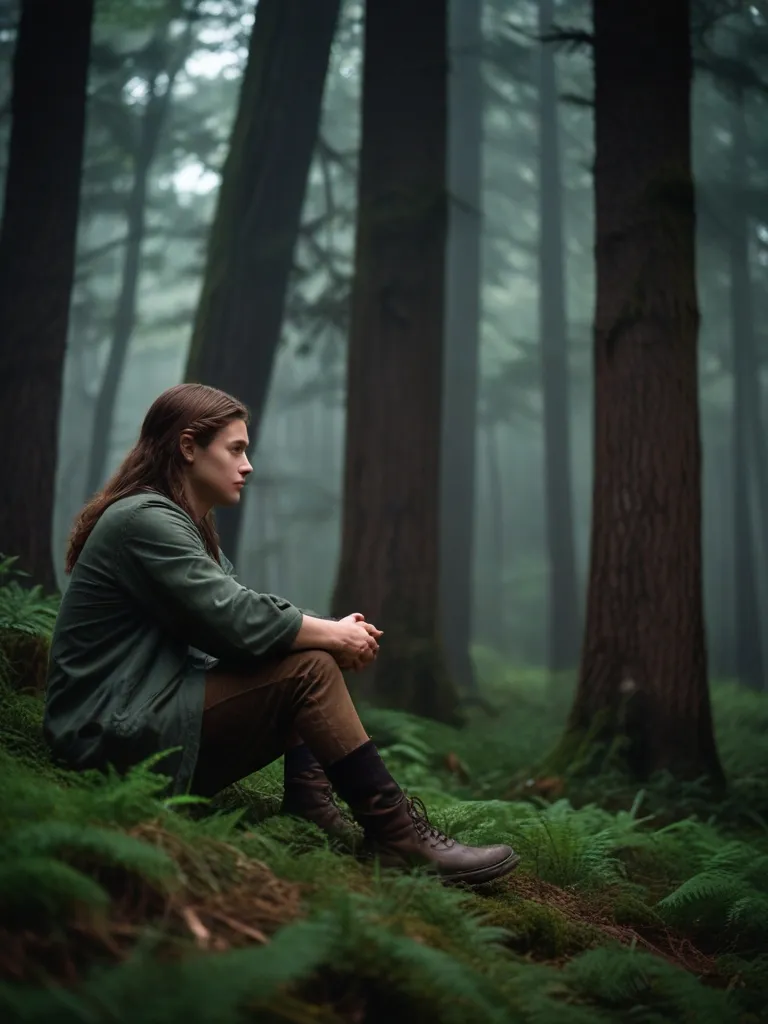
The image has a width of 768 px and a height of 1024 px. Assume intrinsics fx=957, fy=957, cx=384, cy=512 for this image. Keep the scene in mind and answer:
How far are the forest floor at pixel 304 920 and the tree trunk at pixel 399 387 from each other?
4431mm

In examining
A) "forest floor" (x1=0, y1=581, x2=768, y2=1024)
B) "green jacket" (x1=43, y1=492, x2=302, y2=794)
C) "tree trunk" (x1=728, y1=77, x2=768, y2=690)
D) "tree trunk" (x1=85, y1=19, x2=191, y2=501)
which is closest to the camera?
"forest floor" (x1=0, y1=581, x2=768, y2=1024)

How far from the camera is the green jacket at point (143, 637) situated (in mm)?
3299

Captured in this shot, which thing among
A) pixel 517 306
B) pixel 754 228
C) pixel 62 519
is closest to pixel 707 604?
pixel 517 306

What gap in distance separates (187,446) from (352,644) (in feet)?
3.42

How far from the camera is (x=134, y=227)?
2023 centimetres

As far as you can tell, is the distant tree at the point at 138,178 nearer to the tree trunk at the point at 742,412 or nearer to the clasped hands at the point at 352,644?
the tree trunk at the point at 742,412

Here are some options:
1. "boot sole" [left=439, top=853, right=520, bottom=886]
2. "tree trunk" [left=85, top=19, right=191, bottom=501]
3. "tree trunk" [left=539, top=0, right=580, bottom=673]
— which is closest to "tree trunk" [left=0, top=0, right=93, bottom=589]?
"boot sole" [left=439, top=853, right=520, bottom=886]

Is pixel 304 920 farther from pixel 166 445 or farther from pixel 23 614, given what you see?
pixel 23 614

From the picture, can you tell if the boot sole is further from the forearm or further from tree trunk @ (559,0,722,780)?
tree trunk @ (559,0,722,780)

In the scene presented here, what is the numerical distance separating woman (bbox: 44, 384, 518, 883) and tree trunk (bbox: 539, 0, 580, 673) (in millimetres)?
16569

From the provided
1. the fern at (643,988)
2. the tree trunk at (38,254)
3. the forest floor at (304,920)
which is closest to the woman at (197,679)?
the forest floor at (304,920)

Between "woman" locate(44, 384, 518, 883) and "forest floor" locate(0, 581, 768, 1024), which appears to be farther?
"woman" locate(44, 384, 518, 883)

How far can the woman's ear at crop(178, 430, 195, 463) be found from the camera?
3.78 m

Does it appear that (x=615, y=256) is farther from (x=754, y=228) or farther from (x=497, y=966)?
(x=754, y=228)
